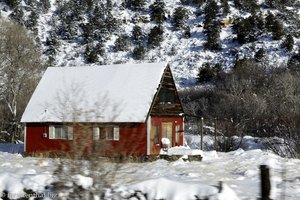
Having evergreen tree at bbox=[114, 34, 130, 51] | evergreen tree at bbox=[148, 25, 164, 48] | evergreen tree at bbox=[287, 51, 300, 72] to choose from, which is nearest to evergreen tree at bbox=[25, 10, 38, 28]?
evergreen tree at bbox=[114, 34, 130, 51]

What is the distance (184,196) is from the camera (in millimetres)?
10492

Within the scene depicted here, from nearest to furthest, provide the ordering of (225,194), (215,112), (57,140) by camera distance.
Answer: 1. (225,194)
2. (57,140)
3. (215,112)

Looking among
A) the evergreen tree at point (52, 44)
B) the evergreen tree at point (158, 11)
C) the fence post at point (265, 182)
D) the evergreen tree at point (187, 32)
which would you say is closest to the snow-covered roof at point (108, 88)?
the fence post at point (265, 182)

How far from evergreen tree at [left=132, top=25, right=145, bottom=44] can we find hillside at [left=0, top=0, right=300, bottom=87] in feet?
0.59

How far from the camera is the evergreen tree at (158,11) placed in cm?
9856

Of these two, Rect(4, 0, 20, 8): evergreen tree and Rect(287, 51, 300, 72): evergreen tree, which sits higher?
Rect(4, 0, 20, 8): evergreen tree

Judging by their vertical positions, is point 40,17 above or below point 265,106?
above

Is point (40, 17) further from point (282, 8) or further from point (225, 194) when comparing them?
point (225, 194)

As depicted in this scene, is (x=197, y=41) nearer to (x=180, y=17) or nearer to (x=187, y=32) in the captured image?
(x=187, y=32)

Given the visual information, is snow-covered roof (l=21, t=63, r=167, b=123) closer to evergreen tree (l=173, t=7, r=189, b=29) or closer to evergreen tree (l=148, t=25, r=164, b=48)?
evergreen tree (l=148, t=25, r=164, b=48)

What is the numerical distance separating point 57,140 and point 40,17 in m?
71.7

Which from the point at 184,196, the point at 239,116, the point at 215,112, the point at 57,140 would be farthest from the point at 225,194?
the point at 215,112

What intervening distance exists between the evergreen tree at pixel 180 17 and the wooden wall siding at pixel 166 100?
62278mm

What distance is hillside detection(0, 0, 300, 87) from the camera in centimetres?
8494
